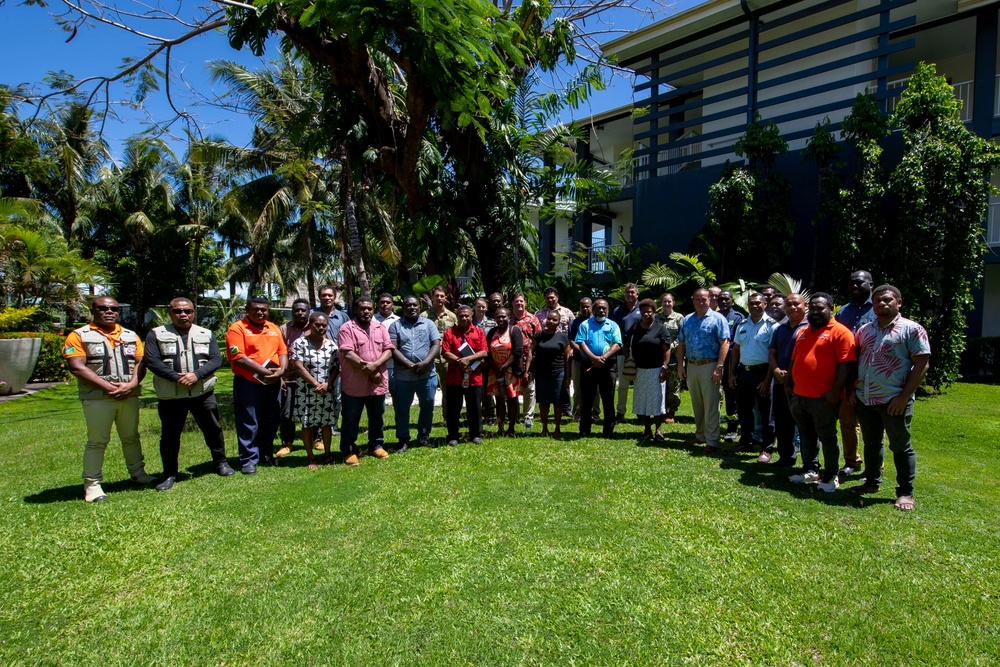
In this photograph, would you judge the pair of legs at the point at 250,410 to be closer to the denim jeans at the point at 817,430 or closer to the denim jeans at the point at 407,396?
the denim jeans at the point at 407,396

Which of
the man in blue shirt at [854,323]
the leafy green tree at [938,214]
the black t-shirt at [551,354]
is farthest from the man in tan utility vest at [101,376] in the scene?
the leafy green tree at [938,214]

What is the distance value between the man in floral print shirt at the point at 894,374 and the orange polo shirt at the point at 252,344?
5603 millimetres

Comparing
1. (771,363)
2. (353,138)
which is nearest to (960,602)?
(771,363)

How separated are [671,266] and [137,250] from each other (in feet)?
85.2

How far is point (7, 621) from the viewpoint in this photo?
10.9 ft

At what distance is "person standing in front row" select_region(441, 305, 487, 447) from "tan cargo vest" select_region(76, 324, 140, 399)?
3287 mm

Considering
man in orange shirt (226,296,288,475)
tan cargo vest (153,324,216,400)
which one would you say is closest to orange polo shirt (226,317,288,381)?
man in orange shirt (226,296,288,475)

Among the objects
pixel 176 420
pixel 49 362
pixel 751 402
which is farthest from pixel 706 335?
pixel 49 362

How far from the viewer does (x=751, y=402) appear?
22.7 feet

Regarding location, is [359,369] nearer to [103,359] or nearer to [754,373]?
[103,359]

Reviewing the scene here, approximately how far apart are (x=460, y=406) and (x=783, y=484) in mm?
3668

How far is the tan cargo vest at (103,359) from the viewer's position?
17.4 ft

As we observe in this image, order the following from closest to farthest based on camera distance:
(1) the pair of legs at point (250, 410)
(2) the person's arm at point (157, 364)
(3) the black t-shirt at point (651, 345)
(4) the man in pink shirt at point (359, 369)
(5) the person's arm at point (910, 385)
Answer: (5) the person's arm at point (910, 385) < (2) the person's arm at point (157, 364) < (1) the pair of legs at point (250, 410) < (4) the man in pink shirt at point (359, 369) < (3) the black t-shirt at point (651, 345)

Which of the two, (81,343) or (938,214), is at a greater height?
(938,214)
